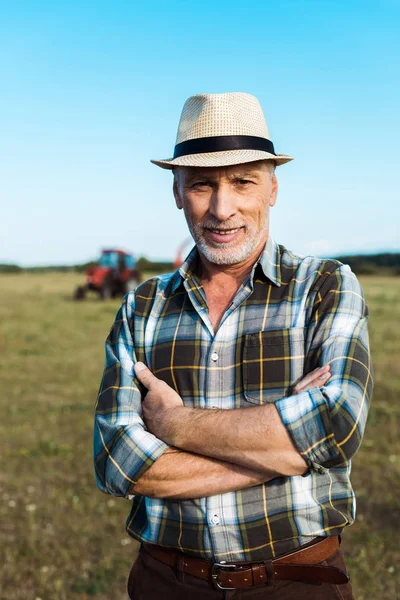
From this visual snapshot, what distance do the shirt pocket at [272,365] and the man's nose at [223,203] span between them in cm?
49

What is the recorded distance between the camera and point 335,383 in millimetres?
2334

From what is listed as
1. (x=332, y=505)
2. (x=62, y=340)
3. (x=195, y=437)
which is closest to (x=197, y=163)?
(x=195, y=437)

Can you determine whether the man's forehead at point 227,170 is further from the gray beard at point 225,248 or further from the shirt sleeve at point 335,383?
the shirt sleeve at point 335,383

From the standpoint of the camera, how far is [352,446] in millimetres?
2268

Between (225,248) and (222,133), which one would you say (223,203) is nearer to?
(225,248)

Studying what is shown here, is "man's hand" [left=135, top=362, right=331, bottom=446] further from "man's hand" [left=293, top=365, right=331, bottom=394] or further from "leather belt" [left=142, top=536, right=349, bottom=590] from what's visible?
"leather belt" [left=142, top=536, right=349, bottom=590]

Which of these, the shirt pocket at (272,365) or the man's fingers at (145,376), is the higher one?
the shirt pocket at (272,365)

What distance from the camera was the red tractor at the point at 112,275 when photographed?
3002cm

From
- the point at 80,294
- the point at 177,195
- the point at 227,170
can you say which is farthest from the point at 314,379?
the point at 80,294

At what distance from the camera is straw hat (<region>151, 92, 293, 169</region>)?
2506mm

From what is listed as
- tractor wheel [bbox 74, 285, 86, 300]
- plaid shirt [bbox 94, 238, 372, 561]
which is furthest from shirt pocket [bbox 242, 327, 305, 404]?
tractor wheel [bbox 74, 285, 86, 300]

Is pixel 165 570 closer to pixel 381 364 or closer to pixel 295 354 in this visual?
pixel 295 354

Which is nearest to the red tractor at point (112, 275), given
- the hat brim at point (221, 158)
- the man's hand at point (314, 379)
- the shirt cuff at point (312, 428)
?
the hat brim at point (221, 158)

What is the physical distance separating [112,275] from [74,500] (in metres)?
24.1
